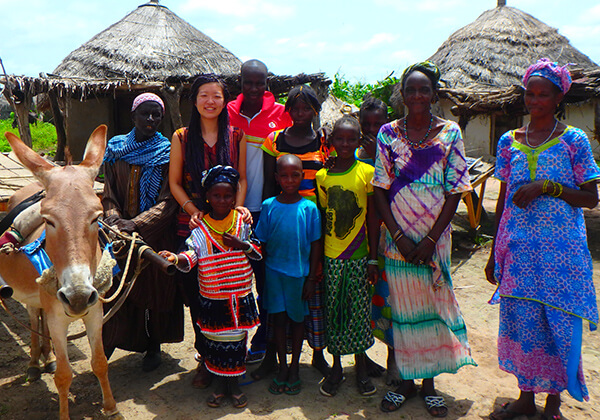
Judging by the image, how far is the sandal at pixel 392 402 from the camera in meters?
3.01

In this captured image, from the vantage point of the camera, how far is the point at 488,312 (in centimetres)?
490

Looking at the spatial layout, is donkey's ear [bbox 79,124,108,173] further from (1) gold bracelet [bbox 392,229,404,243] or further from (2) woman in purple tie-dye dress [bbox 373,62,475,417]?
(1) gold bracelet [bbox 392,229,404,243]

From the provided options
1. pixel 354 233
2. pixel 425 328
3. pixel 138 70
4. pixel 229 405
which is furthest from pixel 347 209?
pixel 138 70

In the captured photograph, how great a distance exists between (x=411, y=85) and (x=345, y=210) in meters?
0.88

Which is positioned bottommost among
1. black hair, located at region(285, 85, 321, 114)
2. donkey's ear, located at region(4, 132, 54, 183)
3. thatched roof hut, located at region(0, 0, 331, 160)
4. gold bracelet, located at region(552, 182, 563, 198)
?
gold bracelet, located at region(552, 182, 563, 198)

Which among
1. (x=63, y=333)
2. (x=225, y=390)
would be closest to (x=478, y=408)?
(x=225, y=390)

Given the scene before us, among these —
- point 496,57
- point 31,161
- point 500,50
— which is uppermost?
point 500,50

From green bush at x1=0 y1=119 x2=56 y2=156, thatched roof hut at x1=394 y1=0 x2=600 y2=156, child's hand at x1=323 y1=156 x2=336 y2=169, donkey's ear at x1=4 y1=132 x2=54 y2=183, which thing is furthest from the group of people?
green bush at x1=0 y1=119 x2=56 y2=156

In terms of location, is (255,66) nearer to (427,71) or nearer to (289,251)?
(427,71)

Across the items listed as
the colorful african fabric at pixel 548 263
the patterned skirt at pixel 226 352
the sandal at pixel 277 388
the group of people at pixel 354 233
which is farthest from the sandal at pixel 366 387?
the colorful african fabric at pixel 548 263

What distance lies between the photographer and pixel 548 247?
271cm

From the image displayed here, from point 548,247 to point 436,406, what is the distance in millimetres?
1216

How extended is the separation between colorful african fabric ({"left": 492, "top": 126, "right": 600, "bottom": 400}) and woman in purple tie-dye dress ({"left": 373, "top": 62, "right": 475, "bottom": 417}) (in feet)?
1.10

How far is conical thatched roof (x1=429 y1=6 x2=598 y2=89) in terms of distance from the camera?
14023 millimetres
